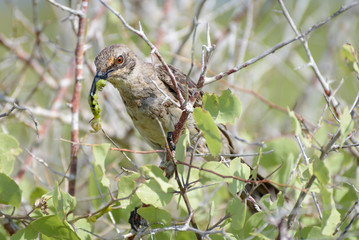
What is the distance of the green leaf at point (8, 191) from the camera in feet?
8.66

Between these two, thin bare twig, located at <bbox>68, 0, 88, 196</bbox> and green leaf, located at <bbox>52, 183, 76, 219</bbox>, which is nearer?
green leaf, located at <bbox>52, 183, 76, 219</bbox>

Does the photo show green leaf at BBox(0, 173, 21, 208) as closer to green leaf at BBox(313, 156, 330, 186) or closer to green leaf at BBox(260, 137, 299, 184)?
green leaf at BBox(313, 156, 330, 186)

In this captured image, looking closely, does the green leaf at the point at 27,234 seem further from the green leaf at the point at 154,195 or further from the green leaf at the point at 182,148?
the green leaf at the point at 182,148

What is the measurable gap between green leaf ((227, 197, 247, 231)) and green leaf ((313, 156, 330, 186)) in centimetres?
40

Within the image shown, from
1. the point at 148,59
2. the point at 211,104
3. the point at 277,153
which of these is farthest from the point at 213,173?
the point at 148,59

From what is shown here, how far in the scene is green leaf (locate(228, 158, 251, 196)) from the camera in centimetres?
235

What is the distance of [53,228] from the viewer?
2.47 m

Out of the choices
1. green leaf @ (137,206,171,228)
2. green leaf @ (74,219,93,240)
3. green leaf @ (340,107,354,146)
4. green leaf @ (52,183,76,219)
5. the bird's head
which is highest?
the bird's head

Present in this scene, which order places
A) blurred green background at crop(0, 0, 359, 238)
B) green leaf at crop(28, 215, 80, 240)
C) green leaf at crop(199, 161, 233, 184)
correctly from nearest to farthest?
green leaf at crop(199, 161, 233, 184)
green leaf at crop(28, 215, 80, 240)
blurred green background at crop(0, 0, 359, 238)

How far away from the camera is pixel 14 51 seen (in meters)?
4.70

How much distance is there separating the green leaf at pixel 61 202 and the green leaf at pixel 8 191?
1.02 ft

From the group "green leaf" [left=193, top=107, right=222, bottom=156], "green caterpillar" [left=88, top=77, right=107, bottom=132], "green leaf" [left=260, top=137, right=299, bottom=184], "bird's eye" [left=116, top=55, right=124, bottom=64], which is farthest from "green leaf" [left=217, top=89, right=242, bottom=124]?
"bird's eye" [left=116, top=55, right=124, bottom=64]

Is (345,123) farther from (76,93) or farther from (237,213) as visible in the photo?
(76,93)

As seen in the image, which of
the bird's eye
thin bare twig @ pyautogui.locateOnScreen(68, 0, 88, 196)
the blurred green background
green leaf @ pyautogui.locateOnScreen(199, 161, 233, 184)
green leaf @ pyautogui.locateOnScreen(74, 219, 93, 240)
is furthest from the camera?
the blurred green background
